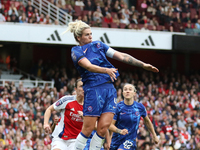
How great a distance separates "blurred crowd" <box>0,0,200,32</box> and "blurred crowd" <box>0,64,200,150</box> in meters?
2.64

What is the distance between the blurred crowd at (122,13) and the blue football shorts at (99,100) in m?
13.4

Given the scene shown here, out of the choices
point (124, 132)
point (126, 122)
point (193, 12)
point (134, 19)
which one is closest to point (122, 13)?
point (134, 19)

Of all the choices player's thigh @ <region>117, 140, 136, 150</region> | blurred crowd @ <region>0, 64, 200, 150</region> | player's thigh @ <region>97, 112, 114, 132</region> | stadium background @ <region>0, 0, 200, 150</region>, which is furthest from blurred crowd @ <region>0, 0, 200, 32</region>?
player's thigh @ <region>97, 112, 114, 132</region>

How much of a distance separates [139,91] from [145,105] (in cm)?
210

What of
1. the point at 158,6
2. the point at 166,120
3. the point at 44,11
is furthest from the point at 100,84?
the point at 158,6

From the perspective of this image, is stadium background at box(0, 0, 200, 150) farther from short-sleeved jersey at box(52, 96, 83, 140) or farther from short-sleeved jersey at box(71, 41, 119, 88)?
short-sleeved jersey at box(71, 41, 119, 88)

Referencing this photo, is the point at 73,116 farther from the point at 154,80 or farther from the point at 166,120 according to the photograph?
the point at 154,80

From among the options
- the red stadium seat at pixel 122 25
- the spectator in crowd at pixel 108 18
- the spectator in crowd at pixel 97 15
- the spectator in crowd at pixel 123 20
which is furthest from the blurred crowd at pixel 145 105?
the spectator in crowd at pixel 97 15

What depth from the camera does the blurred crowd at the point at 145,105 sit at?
45.4 ft

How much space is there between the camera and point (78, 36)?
591 centimetres

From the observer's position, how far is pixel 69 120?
7293mm

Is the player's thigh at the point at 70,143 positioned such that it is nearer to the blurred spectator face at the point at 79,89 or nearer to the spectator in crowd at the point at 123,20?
the blurred spectator face at the point at 79,89

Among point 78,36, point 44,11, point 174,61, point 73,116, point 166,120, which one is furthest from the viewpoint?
point 174,61

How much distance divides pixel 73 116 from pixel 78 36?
6.14ft
